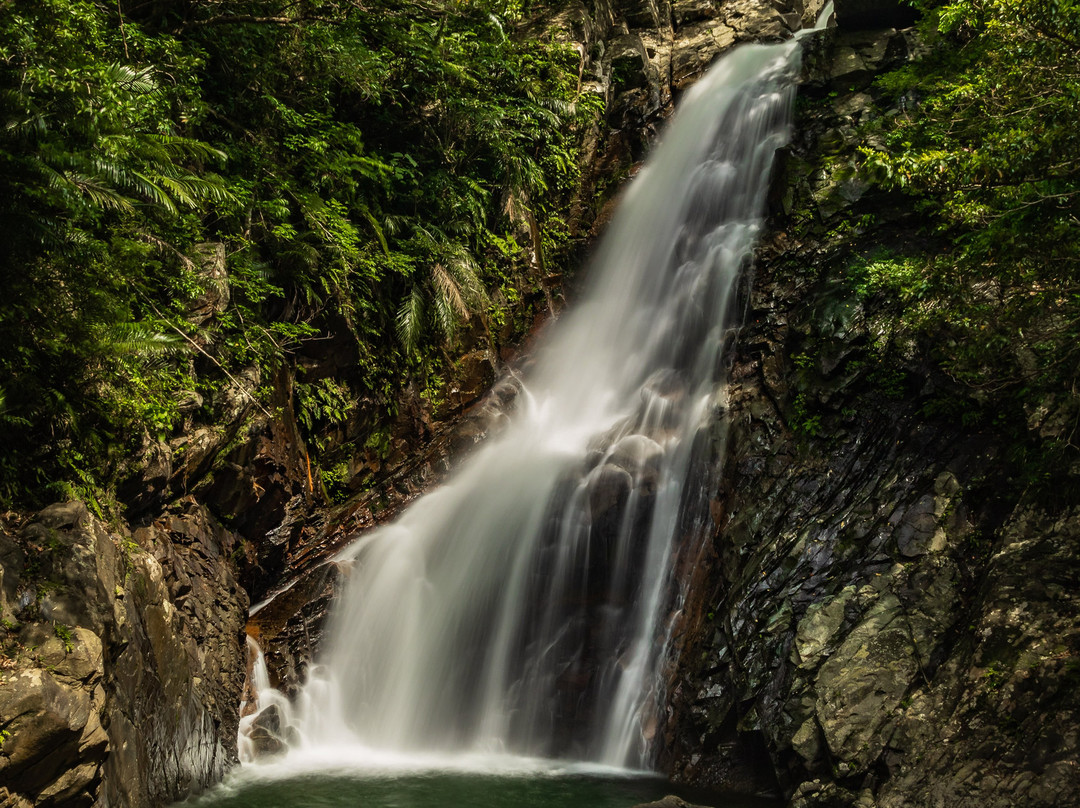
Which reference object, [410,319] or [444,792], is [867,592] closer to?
[444,792]

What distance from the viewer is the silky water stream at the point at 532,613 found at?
8320 mm

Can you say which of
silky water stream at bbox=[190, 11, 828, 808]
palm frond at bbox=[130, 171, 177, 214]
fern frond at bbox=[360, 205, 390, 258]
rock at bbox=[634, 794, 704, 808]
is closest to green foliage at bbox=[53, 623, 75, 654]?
silky water stream at bbox=[190, 11, 828, 808]

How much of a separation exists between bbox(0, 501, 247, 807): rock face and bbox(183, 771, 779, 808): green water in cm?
57

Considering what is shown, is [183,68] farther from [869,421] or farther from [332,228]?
[869,421]

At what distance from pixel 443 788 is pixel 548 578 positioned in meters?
3.08

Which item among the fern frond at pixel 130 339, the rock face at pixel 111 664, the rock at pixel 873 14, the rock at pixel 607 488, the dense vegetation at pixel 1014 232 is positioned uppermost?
the rock at pixel 873 14

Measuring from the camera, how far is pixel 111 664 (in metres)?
5.93

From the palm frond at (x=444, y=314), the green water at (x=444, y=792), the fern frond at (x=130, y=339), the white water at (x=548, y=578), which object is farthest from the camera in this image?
the palm frond at (x=444, y=314)

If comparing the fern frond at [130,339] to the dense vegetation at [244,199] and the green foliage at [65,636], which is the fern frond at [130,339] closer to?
the dense vegetation at [244,199]

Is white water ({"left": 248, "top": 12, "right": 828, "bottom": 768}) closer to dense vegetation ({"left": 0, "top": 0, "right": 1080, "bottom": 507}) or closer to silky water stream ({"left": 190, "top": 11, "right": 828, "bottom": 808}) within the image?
silky water stream ({"left": 190, "top": 11, "right": 828, "bottom": 808})

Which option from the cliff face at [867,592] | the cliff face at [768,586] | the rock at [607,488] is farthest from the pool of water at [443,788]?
the rock at [607,488]

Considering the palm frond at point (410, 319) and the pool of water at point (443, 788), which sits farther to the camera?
the palm frond at point (410, 319)

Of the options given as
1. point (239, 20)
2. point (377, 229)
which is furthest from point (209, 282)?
point (377, 229)

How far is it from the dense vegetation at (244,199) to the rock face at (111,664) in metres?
0.81
